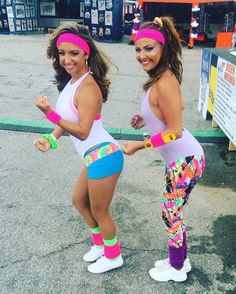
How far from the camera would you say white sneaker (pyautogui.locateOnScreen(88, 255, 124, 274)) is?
8.87 ft

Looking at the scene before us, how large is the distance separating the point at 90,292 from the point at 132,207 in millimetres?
1261

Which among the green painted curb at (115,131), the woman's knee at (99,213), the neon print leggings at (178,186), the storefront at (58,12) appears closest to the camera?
the neon print leggings at (178,186)

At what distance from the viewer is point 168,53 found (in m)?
2.17

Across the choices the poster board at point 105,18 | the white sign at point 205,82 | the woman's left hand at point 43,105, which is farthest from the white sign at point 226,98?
the poster board at point 105,18

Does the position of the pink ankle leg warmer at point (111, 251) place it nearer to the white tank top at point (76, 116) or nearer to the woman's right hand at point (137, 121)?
the white tank top at point (76, 116)

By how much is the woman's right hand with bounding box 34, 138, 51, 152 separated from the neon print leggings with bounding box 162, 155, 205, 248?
31.5 inches

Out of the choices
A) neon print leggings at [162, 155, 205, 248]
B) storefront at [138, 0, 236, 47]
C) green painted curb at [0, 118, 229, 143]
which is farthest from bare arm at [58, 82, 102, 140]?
storefront at [138, 0, 236, 47]

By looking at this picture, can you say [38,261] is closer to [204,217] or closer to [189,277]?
[189,277]

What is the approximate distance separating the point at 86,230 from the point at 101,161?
1166 millimetres

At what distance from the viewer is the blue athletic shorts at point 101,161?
2.33m

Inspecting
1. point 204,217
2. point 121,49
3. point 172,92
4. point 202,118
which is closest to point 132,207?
point 204,217

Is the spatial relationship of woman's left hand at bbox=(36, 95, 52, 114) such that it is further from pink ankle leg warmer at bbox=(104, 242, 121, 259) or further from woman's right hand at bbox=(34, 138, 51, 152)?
pink ankle leg warmer at bbox=(104, 242, 121, 259)

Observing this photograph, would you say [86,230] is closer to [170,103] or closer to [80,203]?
[80,203]

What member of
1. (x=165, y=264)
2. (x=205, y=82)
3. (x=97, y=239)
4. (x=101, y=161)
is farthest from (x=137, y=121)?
(x=205, y=82)
